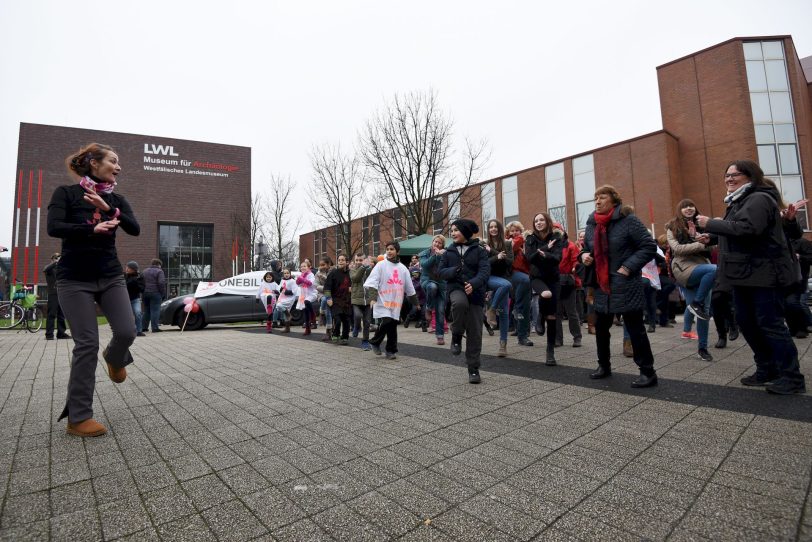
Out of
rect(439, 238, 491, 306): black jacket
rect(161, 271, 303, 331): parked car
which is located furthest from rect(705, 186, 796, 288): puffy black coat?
rect(161, 271, 303, 331): parked car

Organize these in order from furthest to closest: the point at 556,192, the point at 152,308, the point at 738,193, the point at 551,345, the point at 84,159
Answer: the point at 556,192 < the point at 152,308 < the point at 551,345 < the point at 738,193 < the point at 84,159

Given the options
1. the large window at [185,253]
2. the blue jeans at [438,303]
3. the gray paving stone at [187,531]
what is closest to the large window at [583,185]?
the blue jeans at [438,303]

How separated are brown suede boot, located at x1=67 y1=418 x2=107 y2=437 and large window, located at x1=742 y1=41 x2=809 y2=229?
37221 mm

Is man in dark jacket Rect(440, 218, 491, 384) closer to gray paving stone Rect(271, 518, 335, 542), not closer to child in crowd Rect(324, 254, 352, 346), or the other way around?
gray paving stone Rect(271, 518, 335, 542)

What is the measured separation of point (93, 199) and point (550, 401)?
3856mm

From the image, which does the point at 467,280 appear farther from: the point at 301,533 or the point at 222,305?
the point at 222,305

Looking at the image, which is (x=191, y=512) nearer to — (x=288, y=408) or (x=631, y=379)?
(x=288, y=408)

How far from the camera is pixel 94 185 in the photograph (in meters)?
3.19

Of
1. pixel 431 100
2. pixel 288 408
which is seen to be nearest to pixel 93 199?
pixel 288 408

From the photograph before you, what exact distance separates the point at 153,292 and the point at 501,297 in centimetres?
1010

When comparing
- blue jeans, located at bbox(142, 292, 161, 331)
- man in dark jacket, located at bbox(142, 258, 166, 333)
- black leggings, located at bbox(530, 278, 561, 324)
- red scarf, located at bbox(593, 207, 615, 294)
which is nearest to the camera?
red scarf, located at bbox(593, 207, 615, 294)

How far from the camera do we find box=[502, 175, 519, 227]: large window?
130 feet

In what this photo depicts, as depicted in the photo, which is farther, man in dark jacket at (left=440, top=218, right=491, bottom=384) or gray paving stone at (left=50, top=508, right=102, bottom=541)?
man in dark jacket at (left=440, top=218, right=491, bottom=384)

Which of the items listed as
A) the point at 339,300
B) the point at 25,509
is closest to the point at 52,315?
the point at 339,300
